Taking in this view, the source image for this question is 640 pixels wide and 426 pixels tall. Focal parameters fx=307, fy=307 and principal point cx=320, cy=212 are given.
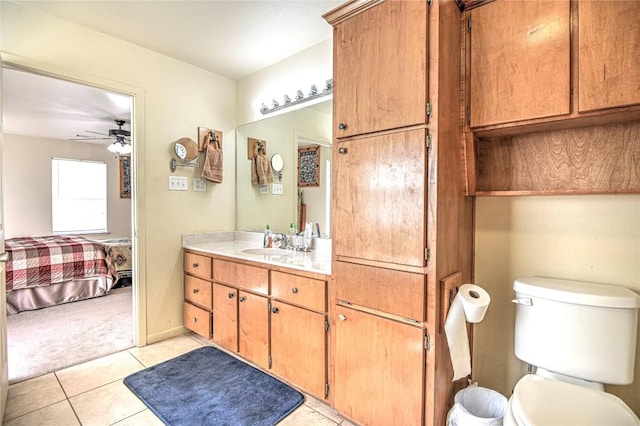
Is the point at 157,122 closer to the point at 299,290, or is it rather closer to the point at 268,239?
the point at 268,239

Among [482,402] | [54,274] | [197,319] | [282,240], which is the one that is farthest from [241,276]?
[54,274]

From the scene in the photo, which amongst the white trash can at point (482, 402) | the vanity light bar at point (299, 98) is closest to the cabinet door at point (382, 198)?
the white trash can at point (482, 402)

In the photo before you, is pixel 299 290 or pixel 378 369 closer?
pixel 378 369

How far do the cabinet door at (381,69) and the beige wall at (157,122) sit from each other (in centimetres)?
175

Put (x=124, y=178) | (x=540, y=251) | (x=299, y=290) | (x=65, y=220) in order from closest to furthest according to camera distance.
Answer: (x=540, y=251)
(x=299, y=290)
(x=65, y=220)
(x=124, y=178)

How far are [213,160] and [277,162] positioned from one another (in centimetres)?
63

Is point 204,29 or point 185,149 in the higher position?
point 204,29

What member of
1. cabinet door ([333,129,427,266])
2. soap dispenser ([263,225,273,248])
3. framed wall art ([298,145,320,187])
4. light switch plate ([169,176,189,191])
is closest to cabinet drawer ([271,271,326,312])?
cabinet door ([333,129,427,266])

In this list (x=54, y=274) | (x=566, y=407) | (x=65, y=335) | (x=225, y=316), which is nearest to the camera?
(x=566, y=407)

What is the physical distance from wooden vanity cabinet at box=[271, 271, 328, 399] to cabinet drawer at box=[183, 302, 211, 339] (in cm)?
81

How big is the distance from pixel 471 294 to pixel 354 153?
89 cm

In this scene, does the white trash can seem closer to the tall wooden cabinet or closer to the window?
the tall wooden cabinet

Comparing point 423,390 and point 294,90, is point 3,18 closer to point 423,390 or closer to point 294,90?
point 294,90

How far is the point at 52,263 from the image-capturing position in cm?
370
